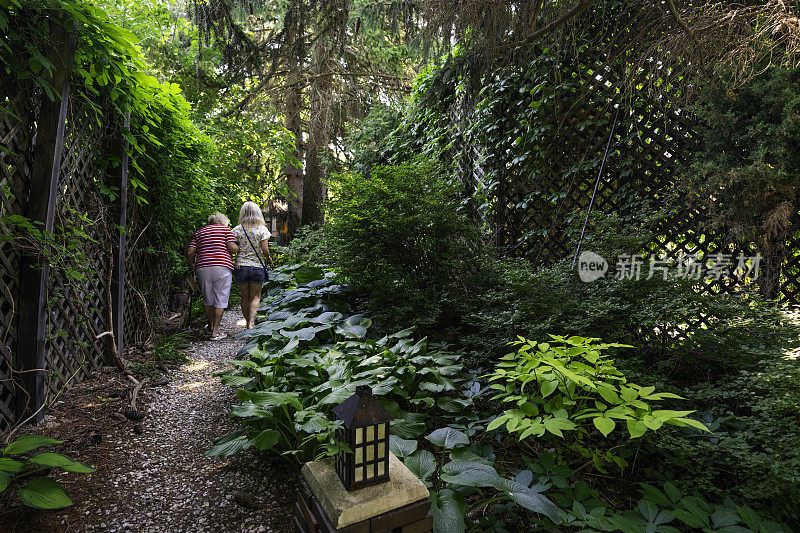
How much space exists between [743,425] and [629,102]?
2.65 m

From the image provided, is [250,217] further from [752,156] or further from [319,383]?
[752,156]

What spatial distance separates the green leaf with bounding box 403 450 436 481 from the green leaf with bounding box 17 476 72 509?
1.28 metres

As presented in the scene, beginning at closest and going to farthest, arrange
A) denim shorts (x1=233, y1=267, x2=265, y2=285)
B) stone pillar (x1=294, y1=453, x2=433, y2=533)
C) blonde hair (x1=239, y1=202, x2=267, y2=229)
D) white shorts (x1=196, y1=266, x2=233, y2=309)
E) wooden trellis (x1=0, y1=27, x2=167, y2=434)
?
stone pillar (x1=294, y1=453, x2=433, y2=533)
wooden trellis (x1=0, y1=27, x2=167, y2=434)
white shorts (x1=196, y1=266, x2=233, y2=309)
denim shorts (x1=233, y1=267, x2=265, y2=285)
blonde hair (x1=239, y1=202, x2=267, y2=229)

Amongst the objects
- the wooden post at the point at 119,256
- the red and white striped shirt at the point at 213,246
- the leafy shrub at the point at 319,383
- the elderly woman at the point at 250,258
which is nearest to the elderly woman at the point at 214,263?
the red and white striped shirt at the point at 213,246

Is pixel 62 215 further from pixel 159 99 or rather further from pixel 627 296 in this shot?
pixel 627 296

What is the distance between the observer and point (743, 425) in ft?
6.11

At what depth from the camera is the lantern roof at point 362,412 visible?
1223 mm

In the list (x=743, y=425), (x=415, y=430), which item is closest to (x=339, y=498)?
(x=415, y=430)

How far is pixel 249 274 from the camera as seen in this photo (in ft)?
15.2

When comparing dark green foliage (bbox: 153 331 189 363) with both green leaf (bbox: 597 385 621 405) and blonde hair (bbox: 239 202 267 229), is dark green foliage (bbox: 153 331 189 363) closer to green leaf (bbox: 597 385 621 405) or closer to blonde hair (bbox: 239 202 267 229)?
blonde hair (bbox: 239 202 267 229)

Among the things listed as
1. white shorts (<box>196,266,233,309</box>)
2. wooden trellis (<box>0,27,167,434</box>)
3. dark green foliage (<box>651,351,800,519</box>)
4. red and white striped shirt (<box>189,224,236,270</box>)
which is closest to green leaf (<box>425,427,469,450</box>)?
dark green foliage (<box>651,351,800,519</box>)

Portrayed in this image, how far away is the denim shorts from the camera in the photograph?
461 cm

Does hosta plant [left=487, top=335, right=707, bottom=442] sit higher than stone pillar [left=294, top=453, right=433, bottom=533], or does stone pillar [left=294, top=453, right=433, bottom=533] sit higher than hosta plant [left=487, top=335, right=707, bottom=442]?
hosta plant [left=487, top=335, right=707, bottom=442]

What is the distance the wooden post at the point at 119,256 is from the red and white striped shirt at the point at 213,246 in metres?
1.17
